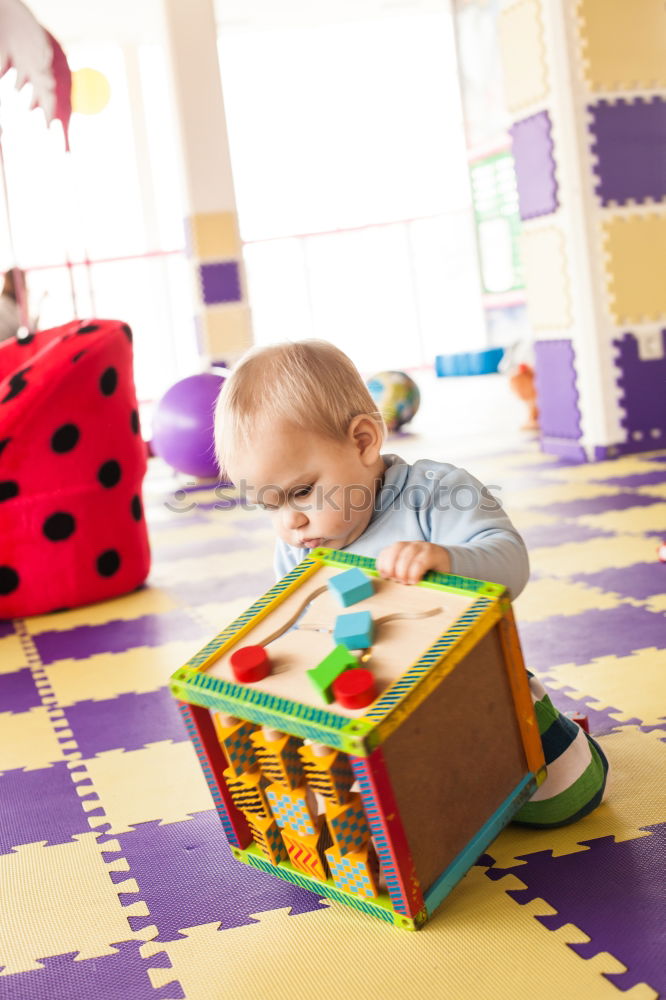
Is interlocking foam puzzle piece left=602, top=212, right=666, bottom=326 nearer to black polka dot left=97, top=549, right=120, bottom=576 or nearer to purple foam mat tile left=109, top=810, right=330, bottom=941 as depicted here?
black polka dot left=97, top=549, right=120, bottom=576

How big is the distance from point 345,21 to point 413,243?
2.19m

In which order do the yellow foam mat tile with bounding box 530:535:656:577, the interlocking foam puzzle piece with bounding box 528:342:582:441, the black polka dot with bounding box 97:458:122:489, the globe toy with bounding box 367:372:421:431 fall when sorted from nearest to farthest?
the yellow foam mat tile with bounding box 530:535:656:577 < the black polka dot with bounding box 97:458:122:489 < the interlocking foam puzzle piece with bounding box 528:342:582:441 < the globe toy with bounding box 367:372:421:431

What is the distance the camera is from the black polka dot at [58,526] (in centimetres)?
278

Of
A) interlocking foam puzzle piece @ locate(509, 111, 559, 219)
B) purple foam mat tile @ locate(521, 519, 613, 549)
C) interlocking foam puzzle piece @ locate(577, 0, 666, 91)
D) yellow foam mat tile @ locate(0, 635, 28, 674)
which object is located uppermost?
interlocking foam puzzle piece @ locate(577, 0, 666, 91)

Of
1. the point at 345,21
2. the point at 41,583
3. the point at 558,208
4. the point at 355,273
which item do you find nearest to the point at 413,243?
the point at 355,273

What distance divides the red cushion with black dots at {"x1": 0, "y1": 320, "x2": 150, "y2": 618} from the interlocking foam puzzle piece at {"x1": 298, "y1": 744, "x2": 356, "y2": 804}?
183 cm

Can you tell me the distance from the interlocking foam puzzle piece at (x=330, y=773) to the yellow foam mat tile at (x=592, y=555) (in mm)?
1507

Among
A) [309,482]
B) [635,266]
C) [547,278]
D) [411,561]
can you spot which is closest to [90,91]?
[547,278]

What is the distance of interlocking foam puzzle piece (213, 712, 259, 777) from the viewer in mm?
1162

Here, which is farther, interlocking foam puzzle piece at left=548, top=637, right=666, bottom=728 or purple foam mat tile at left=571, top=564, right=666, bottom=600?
purple foam mat tile at left=571, top=564, right=666, bottom=600

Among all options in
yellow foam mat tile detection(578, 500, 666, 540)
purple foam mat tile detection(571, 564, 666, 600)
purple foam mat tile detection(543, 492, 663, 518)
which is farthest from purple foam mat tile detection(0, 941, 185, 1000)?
purple foam mat tile detection(543, 492, 663, 518)

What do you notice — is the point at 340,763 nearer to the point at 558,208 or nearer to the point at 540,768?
the point at 540,768

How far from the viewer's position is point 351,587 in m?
1.17

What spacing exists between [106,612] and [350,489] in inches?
64.8
